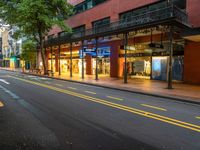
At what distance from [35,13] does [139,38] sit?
49.4ft

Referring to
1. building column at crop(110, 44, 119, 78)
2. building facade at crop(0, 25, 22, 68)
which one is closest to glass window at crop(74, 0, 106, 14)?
building column at crop(110, 44, 119, 78)

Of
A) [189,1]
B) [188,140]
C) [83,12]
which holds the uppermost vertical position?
[83,12]

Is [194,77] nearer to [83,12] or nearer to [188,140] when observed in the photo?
[188,140]

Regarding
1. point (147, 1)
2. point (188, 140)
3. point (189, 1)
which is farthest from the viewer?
point (147, 1)

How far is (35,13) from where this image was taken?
33531 mm

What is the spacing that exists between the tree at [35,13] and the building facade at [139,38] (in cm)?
257

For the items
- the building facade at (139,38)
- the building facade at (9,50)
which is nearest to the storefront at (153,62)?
the building facade at (139,38)

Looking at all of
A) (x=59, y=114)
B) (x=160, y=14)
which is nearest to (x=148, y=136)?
(x=59, y=114)

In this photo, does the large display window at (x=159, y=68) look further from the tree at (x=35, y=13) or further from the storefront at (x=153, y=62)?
the tree at (x=35, y=13)

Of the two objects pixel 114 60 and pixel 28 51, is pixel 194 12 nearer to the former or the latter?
pixel 114 60

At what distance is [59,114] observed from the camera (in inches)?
345

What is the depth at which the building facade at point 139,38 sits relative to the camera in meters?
19.4

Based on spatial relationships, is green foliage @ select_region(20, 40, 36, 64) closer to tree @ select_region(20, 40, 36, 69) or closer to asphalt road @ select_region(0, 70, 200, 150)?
tree @ select_region(20, 40, 36, 69)

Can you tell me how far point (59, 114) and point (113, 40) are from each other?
2200 centimetres
